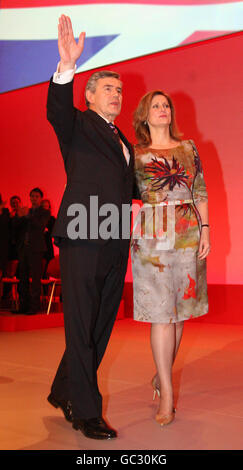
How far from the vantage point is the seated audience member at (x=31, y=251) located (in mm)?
5656

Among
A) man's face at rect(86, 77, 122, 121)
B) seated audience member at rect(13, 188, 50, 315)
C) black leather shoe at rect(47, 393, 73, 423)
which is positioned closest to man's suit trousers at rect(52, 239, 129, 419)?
black leather shoe at rect(47, 393, 73, 423)

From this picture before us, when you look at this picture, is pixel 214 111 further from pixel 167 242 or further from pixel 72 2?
pixel 167 242

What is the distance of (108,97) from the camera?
2.15 m

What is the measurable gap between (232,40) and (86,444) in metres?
4.73

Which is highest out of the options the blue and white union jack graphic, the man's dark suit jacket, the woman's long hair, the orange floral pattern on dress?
the blue and white union jack graphic

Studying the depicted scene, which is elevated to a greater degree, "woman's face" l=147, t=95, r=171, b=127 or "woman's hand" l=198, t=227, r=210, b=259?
"woman's face" l=147, t=95, r=171, b=127

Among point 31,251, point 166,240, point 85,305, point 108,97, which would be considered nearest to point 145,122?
point 108,97

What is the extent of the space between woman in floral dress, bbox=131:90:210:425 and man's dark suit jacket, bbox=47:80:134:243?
0.90ft

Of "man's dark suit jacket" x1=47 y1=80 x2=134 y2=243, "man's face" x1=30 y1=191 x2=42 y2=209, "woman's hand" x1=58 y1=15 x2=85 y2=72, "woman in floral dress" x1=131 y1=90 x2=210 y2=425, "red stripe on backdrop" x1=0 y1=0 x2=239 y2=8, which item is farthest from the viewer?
"man's face" x1=30 y1=191 x2=42 y2=209

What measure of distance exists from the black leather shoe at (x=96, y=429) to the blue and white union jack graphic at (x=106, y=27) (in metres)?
4.33

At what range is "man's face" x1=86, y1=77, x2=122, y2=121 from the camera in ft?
7.04

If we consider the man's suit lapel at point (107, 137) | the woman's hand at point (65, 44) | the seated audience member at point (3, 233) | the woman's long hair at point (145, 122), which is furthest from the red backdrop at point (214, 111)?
the woman's hand at point (65, 44)

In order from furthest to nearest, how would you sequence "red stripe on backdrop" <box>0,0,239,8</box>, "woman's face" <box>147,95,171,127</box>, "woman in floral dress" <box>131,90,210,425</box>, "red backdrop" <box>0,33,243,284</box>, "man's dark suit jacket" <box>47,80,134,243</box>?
"red backdrop" <box>0,33,243,284</box> < "red stripe on backdrop" <box>0,0,239,8</box> < "woman's face" <box>147,95,171,127</box> < "woman in floral dress" <box>131,90,210,425</box> < "man's dark suit jacket" <box>47,80,134,243</box>

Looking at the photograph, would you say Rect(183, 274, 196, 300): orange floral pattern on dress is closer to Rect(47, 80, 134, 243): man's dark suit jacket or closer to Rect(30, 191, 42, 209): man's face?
Rect(47, 80, 134, 243): man's dark suit jacket
